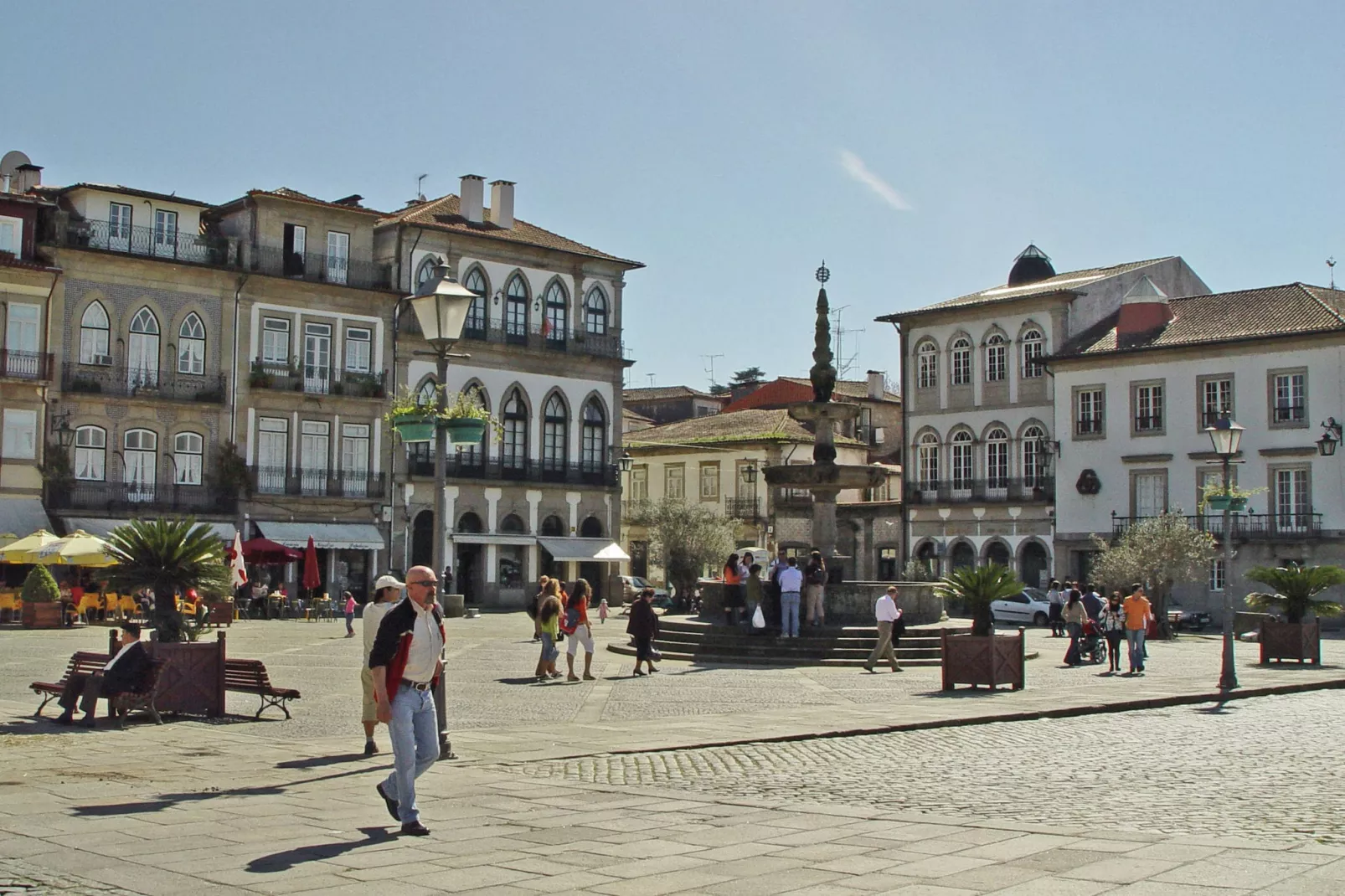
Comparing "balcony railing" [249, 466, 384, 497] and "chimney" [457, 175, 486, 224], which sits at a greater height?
"chimney" [457, 175, 486, 224]

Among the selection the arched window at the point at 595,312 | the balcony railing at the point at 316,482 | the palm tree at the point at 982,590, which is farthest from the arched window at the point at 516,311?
the palm tree at the point at 982,590

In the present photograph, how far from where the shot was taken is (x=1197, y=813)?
34.1 feet

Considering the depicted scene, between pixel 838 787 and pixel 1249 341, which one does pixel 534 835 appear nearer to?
pixel 838 787

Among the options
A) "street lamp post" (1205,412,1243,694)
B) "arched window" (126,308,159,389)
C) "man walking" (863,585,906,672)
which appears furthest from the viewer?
"arched window" (126,308,159,389)

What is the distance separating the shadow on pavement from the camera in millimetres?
8367

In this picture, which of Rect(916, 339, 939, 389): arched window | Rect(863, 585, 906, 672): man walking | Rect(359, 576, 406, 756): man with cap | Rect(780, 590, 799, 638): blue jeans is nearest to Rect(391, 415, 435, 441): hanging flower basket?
Rect(359, 576, 406, 756): man with cap

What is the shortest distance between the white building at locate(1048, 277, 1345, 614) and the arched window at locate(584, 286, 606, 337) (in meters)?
16.2

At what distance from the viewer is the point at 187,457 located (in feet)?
157

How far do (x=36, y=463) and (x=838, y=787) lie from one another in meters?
37.5

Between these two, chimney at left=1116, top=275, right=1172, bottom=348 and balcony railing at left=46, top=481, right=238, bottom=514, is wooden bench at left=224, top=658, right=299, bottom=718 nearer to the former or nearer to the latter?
balcony railing at left=46, top=481, right=238, bottom=514

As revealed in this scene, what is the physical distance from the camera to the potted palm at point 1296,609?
88.9 ft

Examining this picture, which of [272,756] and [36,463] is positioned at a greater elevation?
[36,463]

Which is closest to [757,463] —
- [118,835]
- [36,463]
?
[36,463]

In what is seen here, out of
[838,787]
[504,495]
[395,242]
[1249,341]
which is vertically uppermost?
[395,242]
